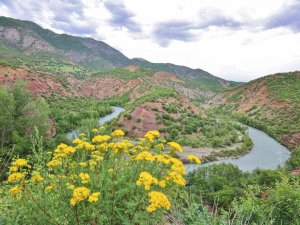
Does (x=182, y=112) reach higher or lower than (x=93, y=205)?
lower

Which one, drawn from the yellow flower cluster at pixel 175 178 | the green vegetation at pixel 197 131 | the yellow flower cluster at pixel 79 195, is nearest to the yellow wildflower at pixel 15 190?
the yellow flower cluster at pixel 79 195

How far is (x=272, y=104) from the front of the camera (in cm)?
7275

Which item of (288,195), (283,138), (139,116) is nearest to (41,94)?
(139,116)

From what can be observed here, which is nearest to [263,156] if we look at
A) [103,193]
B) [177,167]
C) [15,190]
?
[177,167]

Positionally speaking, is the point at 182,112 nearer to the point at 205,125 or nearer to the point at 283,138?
the point at 205,125

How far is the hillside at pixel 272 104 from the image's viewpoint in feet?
185

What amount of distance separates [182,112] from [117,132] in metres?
52.5

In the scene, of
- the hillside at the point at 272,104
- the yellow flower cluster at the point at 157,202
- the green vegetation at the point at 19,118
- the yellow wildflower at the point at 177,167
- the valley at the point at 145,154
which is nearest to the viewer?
the yellow flower cluster at the point at 157,202

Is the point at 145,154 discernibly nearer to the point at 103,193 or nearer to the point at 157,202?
the point at 103,193

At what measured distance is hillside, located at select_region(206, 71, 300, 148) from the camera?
5643 centimetres

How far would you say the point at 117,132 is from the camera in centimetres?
492

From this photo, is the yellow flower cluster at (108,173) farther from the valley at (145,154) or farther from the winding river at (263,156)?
the winding river at (263,156)

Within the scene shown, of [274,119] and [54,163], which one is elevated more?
[54,163]

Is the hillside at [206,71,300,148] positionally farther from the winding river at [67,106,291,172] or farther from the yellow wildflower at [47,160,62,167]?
the yellow wildflower at [47,160,62,167]
